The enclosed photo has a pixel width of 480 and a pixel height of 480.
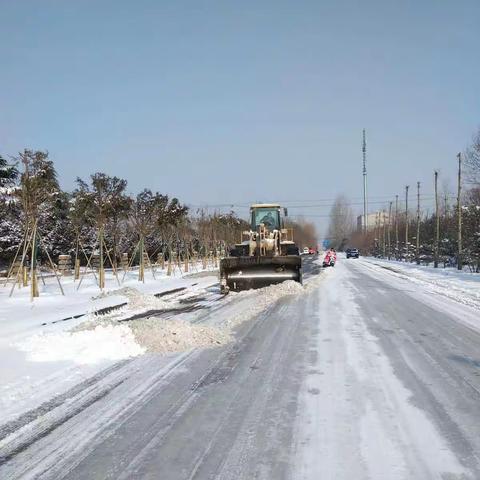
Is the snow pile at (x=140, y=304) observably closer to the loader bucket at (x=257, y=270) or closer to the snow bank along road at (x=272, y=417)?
the loader bucket at (x=257, y=270)

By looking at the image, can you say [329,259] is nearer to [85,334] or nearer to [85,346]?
[85,334]

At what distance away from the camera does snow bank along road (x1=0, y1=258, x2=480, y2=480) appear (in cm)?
393

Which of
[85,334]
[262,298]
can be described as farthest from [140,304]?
[85,334]

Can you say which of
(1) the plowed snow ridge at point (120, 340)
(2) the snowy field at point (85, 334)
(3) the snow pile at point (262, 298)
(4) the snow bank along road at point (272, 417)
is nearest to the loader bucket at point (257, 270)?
(3) the snow pile at point (262, 298)

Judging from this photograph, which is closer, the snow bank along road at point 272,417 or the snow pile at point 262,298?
the snow bank along road at point 272,417

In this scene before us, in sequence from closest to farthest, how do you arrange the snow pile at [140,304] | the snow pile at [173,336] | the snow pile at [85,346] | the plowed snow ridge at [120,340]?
the snow pile at [85,346], the plowed snow ridge at [120,340], the snow pile at [173,336], the snow pile at [140,304]

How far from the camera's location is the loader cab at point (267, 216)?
77.0 ft

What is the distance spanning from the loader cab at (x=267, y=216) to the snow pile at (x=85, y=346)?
48.4ft

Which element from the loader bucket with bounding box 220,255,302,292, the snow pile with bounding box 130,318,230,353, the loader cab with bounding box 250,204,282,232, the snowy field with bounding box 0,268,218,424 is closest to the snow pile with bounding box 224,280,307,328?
the loader bucket with bounding box 220,255,302,292

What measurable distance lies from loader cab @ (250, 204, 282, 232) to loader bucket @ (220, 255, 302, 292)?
4344 mm

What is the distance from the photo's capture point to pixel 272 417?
498 cm

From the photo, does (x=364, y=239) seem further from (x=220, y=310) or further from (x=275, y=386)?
(x=275, y=386)

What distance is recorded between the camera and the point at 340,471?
12.4 ft

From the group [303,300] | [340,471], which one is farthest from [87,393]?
[303,300]
